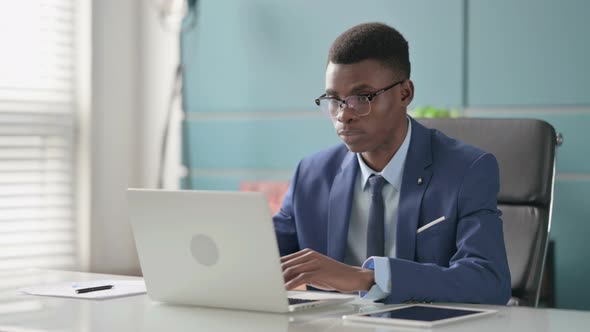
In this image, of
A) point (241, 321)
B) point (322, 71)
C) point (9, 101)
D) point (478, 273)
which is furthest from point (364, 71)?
point (9, 101)

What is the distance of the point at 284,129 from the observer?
174 inches

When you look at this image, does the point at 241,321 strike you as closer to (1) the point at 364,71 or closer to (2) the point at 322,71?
(1) the point at 364,71

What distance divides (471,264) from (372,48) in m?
0.57

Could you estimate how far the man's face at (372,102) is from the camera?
213cm

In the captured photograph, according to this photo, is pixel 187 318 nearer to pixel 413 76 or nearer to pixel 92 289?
pixel 92 289

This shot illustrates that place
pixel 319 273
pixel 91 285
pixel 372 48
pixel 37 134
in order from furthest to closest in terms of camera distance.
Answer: pixel 37 134 < pixel 372 48 < pixel 91 285 < pixel 319 273

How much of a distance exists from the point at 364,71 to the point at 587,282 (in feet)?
6.41

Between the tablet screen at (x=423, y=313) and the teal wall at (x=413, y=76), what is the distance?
2.12 meters

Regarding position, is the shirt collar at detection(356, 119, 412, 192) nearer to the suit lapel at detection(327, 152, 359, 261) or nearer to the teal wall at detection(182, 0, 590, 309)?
the suit lapel at detection(327, 152, 359, 261)

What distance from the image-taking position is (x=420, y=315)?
5.39ft

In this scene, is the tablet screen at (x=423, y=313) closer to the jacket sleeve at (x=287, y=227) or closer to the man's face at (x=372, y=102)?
the man's face at (x=372, y=102)

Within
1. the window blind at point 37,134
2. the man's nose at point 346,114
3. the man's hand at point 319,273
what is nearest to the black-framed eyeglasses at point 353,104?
the man's nose at point 346,114

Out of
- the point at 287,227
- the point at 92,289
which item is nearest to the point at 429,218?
the point at 287,227

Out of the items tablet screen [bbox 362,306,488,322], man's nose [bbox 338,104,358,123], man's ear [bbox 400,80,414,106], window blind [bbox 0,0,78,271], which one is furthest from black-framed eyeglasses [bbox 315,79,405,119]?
window blind [bbox 0,0,78,271]
